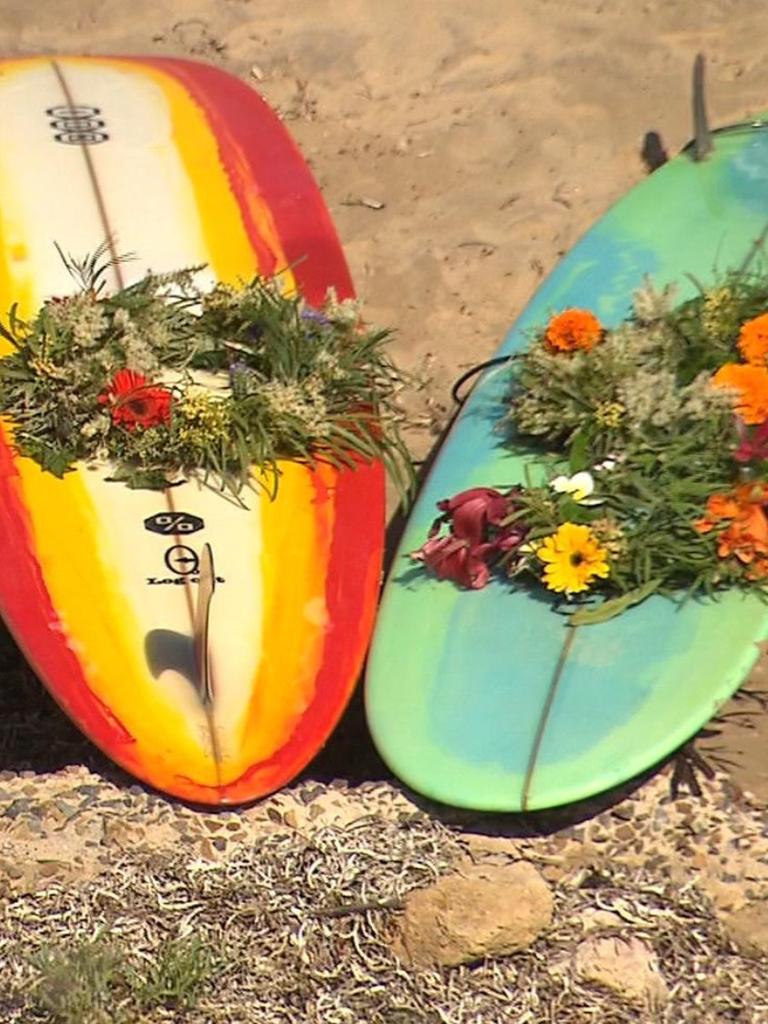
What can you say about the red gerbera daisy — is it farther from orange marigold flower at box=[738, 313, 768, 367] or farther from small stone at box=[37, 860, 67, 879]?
orange marigold flower at box=[738, 313, 768, 367]

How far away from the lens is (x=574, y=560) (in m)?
3.49

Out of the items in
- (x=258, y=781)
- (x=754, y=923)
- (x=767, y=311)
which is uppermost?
(x=767, y=311)

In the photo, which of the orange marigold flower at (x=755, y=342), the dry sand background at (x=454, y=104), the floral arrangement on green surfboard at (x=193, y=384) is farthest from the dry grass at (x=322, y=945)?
the dry sand background at (x=454, y=104)

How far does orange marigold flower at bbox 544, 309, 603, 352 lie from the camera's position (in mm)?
3898

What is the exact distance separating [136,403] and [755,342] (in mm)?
1301

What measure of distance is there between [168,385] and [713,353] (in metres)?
1.17

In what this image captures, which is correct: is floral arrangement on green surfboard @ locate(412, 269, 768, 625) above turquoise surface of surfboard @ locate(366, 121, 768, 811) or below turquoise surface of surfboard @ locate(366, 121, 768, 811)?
above

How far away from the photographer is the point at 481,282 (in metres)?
5.04

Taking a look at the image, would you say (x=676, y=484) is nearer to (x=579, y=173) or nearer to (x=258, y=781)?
(x=258, y=781)

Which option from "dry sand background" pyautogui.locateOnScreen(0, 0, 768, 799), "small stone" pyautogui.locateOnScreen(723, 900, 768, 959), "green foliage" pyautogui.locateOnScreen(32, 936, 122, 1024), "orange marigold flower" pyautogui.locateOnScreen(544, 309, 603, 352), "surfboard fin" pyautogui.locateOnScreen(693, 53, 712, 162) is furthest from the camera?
"dry sand background" pyautogui.locateOnScreen(0, 0, 768, 799)

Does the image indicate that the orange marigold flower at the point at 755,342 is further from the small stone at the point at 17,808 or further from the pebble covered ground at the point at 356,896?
the small stone at the point at 17,808

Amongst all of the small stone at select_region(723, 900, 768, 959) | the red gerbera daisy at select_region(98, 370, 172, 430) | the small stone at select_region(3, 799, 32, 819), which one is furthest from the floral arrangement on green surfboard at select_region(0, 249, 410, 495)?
the small stone at select_region(723, 900, 768, 959)

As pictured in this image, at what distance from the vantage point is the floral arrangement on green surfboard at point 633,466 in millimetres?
3482

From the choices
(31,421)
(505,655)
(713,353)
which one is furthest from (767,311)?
(31,421)
